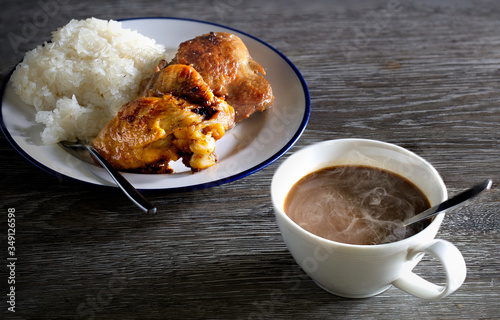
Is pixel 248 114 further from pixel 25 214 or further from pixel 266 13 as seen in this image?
pixel 266 13

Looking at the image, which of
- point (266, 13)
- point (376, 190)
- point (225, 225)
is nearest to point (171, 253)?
point (225, 225)

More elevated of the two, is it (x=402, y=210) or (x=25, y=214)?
(x=402, y=210)

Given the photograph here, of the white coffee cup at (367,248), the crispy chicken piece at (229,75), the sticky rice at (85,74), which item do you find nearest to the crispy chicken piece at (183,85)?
the crispy chicken piece at (229,75)

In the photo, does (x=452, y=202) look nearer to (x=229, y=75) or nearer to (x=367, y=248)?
(x=367, y=248)

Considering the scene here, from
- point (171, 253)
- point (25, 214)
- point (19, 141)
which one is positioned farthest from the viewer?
point (19, 141)

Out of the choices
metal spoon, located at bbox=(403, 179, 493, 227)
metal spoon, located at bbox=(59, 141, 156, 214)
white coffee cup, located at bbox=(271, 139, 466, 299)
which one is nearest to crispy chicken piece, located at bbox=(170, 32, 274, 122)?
metal spoon, located at bbox=(59, 141, 156, 214)

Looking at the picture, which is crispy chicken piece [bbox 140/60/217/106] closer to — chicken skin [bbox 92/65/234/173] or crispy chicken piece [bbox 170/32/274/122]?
chicken skin [bbox 92/65/234/173]

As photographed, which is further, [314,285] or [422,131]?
[422,131]
